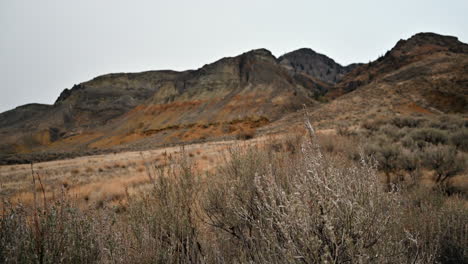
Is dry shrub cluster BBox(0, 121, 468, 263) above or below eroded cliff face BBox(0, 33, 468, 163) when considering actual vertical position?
below

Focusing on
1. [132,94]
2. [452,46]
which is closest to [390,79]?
[452,46]

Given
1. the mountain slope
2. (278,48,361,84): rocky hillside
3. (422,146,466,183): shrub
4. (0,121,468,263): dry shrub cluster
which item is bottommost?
(422,146,466,183): shrub

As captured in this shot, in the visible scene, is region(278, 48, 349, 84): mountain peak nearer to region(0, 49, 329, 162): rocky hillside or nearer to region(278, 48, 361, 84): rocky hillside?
region(278, 48, 361, 84): rocky hillside

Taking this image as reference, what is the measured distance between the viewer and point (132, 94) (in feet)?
252

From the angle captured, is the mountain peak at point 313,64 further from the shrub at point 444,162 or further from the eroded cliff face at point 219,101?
the shrub at point 444,162

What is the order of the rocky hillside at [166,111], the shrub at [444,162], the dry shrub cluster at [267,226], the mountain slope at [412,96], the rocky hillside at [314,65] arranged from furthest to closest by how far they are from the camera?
the rocky hillside at [314,65] → the rocky hillside at [166,111] → the mountain slope at [412,96] → the shrub at [444,162] → the dry shrub cluster at [267,226]

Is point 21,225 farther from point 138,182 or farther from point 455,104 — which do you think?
point 455,104

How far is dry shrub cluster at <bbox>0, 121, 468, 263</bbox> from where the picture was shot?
1.40 meters

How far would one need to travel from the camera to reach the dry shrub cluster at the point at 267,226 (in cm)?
140

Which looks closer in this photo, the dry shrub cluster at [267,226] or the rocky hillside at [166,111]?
the dry shrub cluster at [267,226]

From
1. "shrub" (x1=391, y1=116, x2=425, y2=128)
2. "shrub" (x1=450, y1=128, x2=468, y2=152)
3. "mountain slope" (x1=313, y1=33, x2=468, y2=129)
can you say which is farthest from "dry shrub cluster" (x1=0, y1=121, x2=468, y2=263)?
"mountain slope" (x1=313, y1=33, x2=468, y2=129)

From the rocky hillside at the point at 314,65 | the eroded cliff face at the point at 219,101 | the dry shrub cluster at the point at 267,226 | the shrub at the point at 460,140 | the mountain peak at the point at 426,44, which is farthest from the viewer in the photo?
the rocky hillside at the point at 314,65

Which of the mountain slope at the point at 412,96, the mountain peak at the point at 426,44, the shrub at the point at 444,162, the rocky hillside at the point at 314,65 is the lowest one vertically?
the shrub at the point at 444,162

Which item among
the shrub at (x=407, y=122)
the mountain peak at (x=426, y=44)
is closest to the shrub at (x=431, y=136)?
the shrub at (x=407, y=122)
